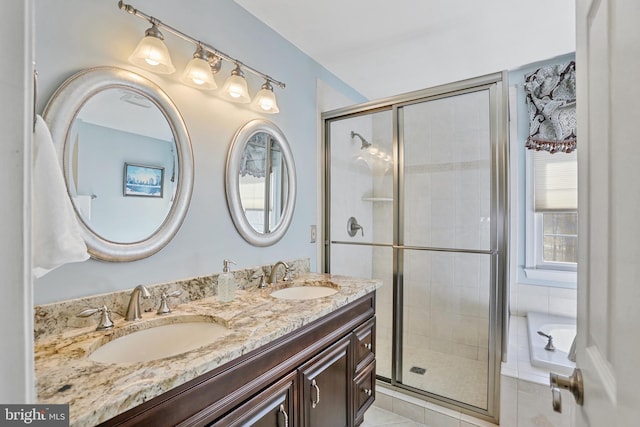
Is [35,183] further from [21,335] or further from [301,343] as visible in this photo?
[301,343]

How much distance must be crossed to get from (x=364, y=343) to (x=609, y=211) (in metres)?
1.49

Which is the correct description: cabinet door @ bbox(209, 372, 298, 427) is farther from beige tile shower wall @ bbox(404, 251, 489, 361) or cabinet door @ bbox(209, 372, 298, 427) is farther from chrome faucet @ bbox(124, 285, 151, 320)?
beige tile shower wall @ bbox(404, 251, 489, 361)

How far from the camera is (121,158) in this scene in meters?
1.24

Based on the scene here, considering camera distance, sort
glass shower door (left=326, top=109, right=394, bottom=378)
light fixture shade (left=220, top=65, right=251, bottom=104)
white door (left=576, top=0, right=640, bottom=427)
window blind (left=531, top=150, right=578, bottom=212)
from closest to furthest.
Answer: white door (left=576, top=0, right=640, bottom=427) < light fixture shade (left=220, top=65, right=251, bottom=104) < glass shower door (left=326, top=109, right=394, bottom=378) < window blind (left=531, top=150, right=578, bottom=212)

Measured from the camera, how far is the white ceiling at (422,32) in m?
1.76

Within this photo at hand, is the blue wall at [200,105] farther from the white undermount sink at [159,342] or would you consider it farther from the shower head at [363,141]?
the shower head at [363,141]

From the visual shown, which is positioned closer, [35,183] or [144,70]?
[35,183]

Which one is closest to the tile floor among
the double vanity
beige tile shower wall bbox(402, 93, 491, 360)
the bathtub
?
the double vanity

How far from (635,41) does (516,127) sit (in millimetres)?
2765

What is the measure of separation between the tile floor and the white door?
1576 millimetres

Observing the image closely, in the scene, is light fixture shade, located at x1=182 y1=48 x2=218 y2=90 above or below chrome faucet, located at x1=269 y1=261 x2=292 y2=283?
above

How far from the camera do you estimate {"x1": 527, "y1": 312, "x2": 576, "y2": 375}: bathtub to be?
70.1 inches

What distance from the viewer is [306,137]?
90.4 inches

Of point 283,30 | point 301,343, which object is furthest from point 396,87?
point 301,343
